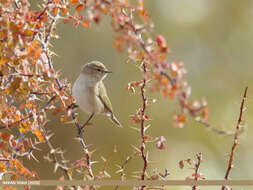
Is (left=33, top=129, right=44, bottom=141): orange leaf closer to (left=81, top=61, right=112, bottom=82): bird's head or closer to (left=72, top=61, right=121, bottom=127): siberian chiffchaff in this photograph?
(left=72, top=61, right=121, bottom=127): siberian chiffchaff

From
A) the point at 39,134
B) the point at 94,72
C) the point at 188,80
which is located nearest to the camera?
the point at 39,134

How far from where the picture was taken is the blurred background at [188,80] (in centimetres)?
770

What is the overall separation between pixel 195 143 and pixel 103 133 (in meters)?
1.84

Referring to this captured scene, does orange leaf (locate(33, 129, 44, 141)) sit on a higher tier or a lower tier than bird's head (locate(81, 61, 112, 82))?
lower

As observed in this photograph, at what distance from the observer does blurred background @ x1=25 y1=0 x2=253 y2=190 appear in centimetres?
770

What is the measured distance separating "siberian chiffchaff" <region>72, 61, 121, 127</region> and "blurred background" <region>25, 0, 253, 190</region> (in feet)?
10.1

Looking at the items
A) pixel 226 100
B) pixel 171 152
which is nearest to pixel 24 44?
pixel 171 152

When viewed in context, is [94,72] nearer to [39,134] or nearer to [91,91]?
[91,91]

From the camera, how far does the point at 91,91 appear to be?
3.91 meters

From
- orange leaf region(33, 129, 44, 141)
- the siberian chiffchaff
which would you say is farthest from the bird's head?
orange leaf region(33, 129, 44, 141)

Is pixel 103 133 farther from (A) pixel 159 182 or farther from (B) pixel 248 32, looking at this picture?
(A) pixel 159 182

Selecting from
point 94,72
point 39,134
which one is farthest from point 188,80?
point 39,134

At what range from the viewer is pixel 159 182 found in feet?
8.22

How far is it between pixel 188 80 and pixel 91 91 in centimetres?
565
